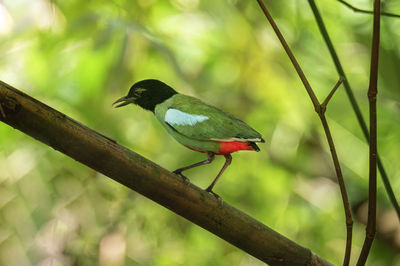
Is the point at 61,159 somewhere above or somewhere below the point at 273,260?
below

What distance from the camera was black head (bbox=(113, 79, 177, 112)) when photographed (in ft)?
3.38

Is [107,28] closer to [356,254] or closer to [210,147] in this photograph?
[210,147]

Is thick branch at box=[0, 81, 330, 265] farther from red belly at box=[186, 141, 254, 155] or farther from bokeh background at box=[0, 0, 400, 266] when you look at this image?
bokeh background at box=[0, 0, 400, 266]

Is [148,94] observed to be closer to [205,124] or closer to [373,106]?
[205,124]

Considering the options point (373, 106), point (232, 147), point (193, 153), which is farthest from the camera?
point (193, 153)

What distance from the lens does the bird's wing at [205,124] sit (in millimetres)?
961

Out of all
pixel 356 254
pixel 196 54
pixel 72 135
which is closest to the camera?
pixel 72 135

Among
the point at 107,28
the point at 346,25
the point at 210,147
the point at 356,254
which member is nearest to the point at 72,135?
the point at 210,147

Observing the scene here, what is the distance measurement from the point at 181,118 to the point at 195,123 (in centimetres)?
3

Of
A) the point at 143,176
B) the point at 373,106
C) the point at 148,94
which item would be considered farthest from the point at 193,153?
the point at 373,106

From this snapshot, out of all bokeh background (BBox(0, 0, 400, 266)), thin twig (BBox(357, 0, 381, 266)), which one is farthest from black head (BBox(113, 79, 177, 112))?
bokeh background (BBox(0, 0, 400, 266))

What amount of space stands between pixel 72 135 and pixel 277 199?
1.32m

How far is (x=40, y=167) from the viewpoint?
6.40 feet

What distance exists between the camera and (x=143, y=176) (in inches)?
31.2
